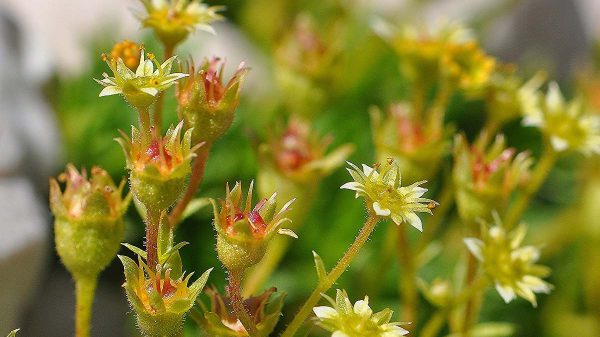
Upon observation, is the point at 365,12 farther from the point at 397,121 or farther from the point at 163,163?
the point at 163,163

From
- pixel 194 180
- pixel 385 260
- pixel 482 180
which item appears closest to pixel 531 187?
pixel 482 180

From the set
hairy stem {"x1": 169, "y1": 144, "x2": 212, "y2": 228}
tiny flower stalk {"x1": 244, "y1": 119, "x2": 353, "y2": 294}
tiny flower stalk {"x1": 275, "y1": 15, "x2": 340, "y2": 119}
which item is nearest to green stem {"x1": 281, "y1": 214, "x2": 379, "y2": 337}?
hairy stem {"x1": 169, "y1": 144, "x2": 212, "y2": 228}

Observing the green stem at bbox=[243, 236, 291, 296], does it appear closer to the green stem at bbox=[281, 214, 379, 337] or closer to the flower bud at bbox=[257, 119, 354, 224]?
the flower bud at bbox=[257, 119, 354, 224]

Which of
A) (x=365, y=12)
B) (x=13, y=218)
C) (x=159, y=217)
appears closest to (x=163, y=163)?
(x=159, y=217)

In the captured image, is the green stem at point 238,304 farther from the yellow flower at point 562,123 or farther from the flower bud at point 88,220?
the yellow flower at point 562,123

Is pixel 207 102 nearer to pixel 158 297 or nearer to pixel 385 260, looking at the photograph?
pixel 158 297

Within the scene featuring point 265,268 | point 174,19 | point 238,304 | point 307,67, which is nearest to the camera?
point 238,304
